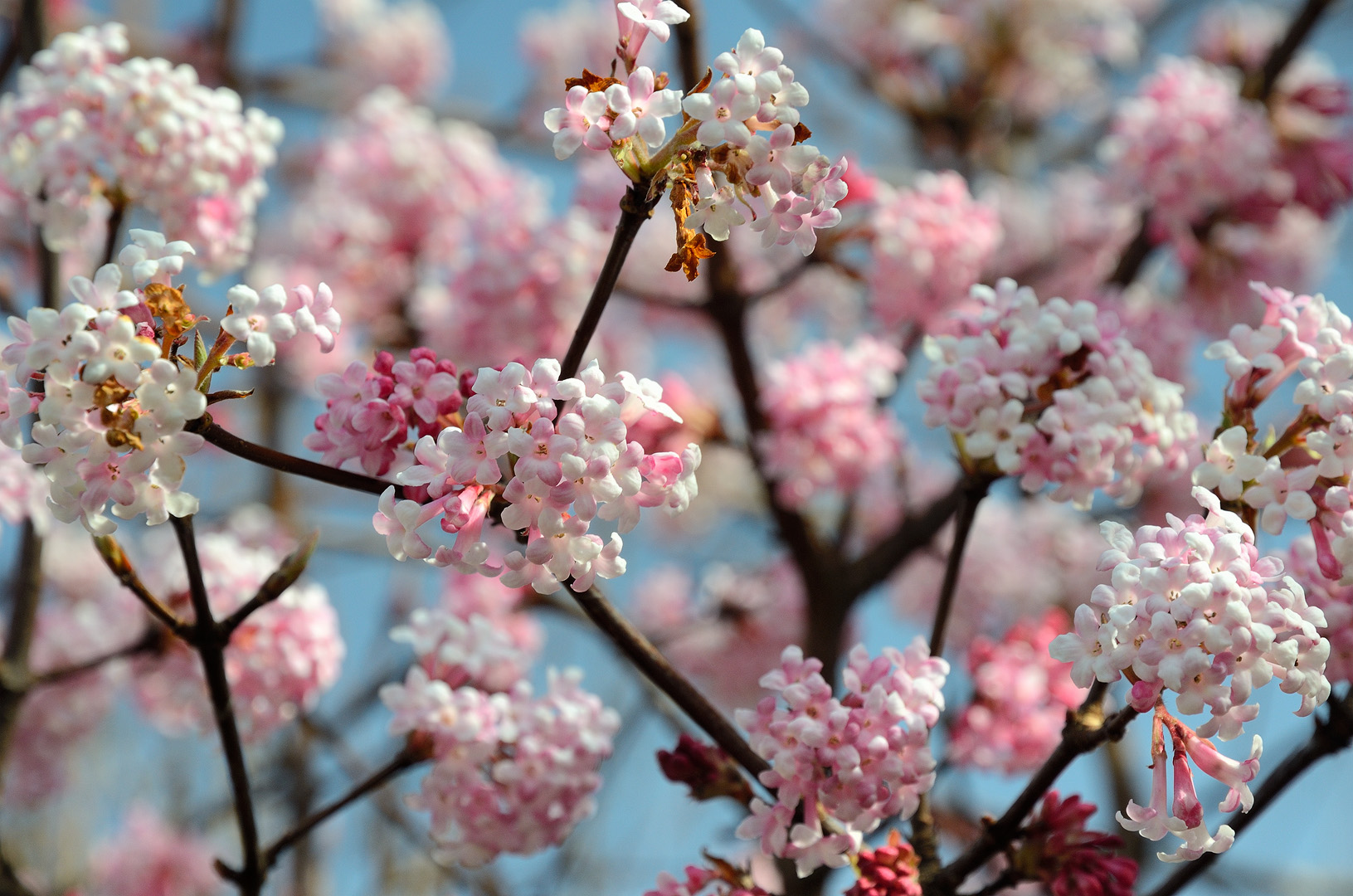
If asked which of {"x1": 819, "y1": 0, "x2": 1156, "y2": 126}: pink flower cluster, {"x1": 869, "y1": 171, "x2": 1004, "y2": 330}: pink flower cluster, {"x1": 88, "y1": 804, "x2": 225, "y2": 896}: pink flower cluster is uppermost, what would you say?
{"x1": 819, "y1": 0, "x2": 1156, "y2": 126}: pink flower cluster

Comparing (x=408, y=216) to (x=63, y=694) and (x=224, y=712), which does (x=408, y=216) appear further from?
(x=224, y=712)

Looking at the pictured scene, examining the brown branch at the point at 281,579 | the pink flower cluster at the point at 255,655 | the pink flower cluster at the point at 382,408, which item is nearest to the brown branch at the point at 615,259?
the pink flower cluster at the point at 382,408

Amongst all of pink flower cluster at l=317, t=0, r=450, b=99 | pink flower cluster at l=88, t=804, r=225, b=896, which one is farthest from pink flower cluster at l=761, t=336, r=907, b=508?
pink flower cluster at l=317, t=0, r=450, b=99

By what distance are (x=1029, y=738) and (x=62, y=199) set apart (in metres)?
2.26

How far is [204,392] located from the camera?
1.25 meters

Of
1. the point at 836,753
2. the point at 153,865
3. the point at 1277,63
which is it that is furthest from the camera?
the point at 153,865

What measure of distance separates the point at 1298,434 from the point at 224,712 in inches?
61.8

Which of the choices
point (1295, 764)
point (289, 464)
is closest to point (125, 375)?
point (289, 464)

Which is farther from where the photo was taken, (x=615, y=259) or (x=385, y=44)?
(x=385, y=44)

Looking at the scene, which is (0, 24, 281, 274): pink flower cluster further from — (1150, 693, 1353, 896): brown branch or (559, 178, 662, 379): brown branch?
(1150, 693, 1353, 896): brown branch

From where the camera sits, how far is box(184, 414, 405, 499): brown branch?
1.25 m

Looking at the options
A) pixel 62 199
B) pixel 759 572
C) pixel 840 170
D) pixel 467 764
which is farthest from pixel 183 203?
pixel 759 572

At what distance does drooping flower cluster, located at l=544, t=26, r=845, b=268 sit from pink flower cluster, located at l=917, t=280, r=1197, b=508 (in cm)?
57

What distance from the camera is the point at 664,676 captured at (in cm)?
150
